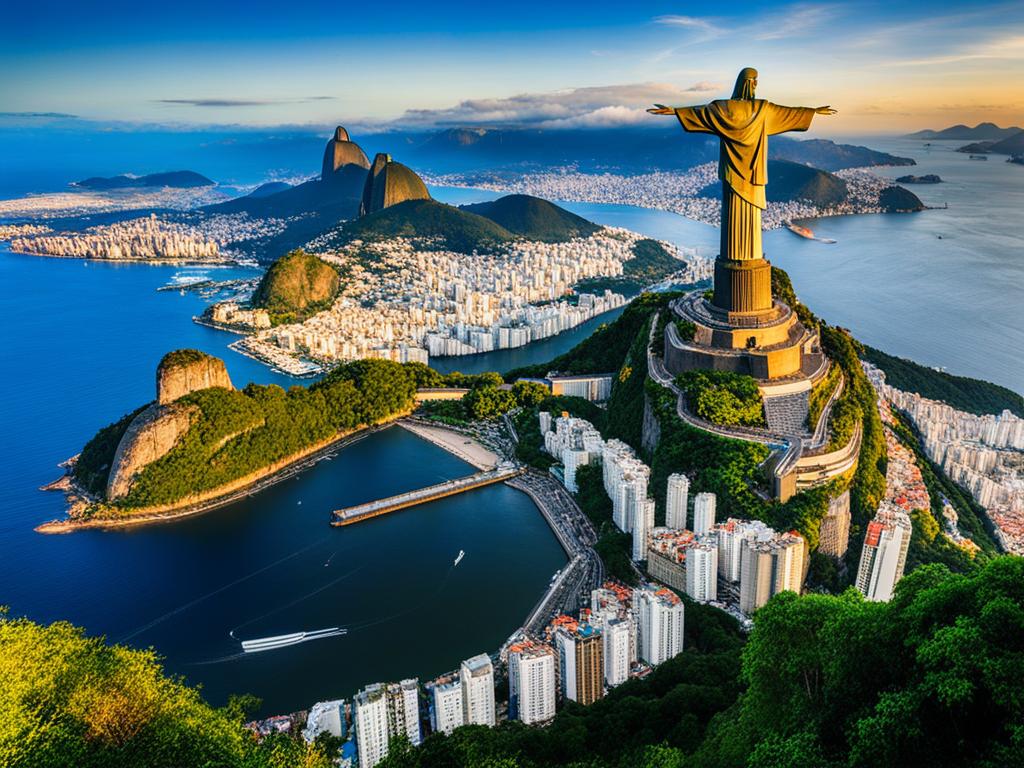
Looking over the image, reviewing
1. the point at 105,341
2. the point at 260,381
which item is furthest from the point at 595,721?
the point at 105,341

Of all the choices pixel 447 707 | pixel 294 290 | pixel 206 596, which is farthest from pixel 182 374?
pixel 294 290

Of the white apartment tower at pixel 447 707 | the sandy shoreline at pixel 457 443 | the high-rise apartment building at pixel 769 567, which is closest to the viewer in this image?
the white apartment tower at pixel 447 707

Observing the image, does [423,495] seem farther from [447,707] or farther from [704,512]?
[447,707]

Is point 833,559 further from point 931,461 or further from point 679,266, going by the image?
point 679,266

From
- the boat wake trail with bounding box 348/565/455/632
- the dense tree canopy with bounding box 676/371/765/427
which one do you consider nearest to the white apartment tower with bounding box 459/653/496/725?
the boat wake trail with bounding box 348/565/455/632

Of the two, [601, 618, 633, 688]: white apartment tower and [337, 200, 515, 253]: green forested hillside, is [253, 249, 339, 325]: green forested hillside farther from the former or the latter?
[601, 618, 633, 688]: white apartment tower

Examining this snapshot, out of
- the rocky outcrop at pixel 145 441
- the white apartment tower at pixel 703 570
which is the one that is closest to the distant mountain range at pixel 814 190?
the rocky outcrop at pixel 145 441

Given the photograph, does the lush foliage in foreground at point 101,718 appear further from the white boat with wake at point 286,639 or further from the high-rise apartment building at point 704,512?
the high-rise apartment building at point 704,512
